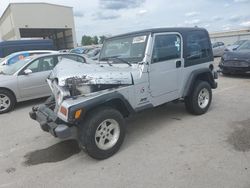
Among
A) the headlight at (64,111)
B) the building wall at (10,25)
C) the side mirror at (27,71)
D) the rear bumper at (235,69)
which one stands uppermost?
the building wall at (10,25)

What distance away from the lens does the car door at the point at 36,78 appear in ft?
23.2

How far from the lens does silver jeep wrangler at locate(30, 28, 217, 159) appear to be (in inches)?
138

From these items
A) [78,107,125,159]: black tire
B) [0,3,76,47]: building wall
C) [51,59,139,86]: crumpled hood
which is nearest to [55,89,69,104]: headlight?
[51,59,139,86]: crumpled hood

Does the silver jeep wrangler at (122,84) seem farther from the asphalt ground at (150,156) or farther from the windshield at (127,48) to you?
the asphalt ground at (150,156)

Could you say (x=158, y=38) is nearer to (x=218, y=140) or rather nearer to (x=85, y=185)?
(x=218, y=140)

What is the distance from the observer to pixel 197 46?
5328mm

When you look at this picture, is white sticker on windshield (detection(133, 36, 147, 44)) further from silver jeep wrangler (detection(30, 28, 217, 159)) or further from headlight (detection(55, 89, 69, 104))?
headlight (detection(55, 89, 69, 104))

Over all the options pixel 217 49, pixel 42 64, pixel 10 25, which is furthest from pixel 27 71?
pixel 10 25

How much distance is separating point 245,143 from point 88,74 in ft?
9.06

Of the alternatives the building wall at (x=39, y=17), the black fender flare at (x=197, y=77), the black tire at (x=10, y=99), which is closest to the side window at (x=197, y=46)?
the black fender flare at (x=197, y=77)

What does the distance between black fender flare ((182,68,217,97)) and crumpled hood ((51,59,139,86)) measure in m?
1.46

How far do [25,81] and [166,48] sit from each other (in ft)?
14.5

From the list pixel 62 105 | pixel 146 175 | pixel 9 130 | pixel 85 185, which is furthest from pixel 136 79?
pixel 9 130

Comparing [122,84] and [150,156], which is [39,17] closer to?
[122,84]
